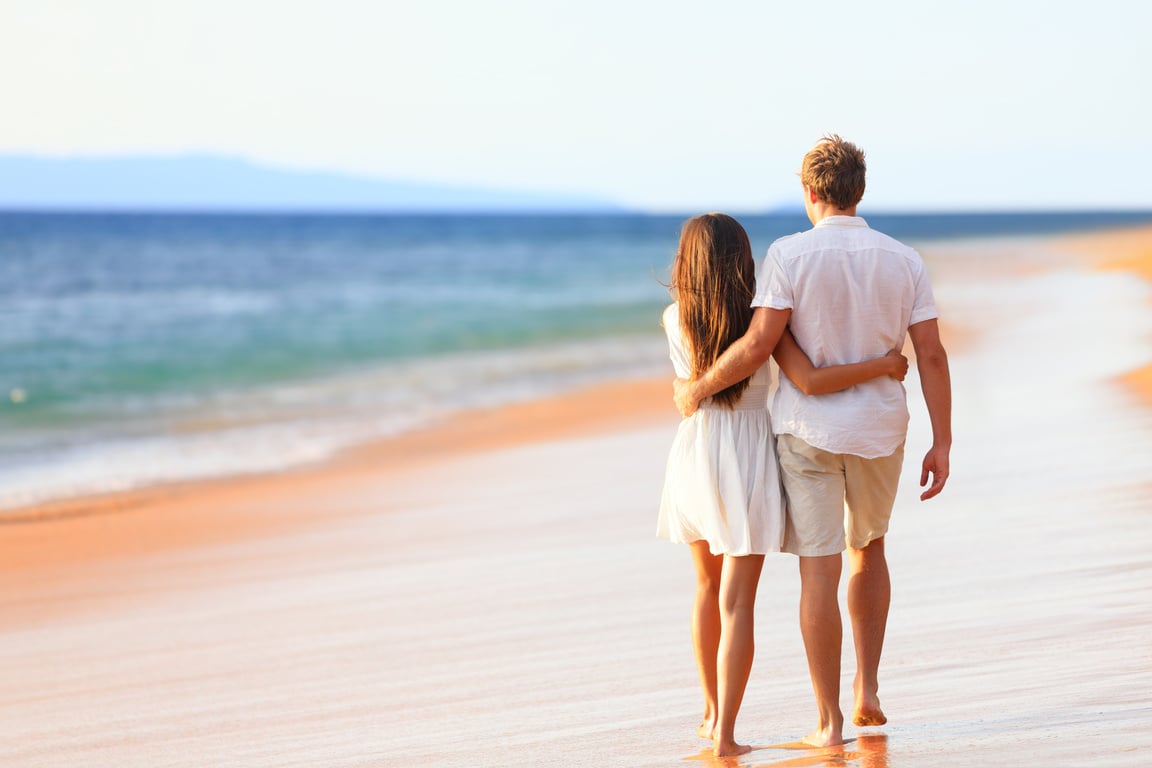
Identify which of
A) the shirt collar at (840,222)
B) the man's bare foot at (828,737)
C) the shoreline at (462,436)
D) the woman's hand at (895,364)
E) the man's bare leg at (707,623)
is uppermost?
the shirt collar at (840,222)

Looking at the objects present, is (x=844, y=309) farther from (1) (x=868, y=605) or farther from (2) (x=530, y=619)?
(2) (x=530, y=619)

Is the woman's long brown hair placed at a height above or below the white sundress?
above

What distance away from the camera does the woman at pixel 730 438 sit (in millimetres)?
3244

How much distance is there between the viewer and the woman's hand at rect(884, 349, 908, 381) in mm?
3236

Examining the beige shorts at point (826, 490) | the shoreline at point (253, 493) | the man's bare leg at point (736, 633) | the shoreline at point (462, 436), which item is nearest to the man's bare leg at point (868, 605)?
the beige shorts at point (826, 490)

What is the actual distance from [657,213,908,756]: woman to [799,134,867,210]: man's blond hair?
251 mm

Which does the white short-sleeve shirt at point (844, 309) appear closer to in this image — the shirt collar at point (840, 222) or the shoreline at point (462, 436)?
the shirt collar at point (840, 222)

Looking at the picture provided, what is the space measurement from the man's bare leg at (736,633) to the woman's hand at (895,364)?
1.97 ft

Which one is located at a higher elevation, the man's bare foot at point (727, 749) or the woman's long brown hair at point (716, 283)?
the woman's long brown hair at point (716, 283)

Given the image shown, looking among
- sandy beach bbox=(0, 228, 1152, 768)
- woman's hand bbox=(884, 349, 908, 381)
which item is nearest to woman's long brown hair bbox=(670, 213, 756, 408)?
woman's hand bbox=(884, 349, 908, 381)

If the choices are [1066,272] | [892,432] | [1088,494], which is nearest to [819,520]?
[892,432]

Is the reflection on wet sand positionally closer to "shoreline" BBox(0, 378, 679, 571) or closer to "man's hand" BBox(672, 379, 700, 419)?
"man's hand" BBox(672, 379, 700, 419)

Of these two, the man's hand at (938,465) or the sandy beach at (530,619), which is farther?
the sandy beach at (530,619)

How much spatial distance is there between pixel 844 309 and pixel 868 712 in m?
1.11
